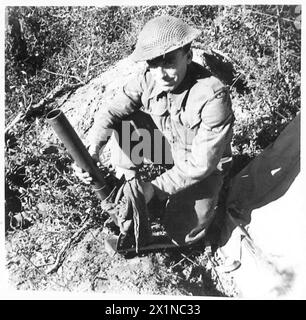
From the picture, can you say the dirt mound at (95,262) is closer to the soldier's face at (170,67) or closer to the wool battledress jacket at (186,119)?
the wool battledress jacket at (186,119)

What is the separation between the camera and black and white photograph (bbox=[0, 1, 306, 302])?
114 inches

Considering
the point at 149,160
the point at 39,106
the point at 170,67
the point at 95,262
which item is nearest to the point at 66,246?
the point at 95,262

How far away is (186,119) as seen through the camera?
9.11 feet

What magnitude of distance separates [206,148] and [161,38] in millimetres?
531

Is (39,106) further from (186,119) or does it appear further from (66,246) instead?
(186,119)

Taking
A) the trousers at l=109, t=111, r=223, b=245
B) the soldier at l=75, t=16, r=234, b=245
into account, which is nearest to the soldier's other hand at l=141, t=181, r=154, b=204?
the soldier at l=75, t=16, r=234, b=245

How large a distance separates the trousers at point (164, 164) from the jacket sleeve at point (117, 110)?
0.04 meters

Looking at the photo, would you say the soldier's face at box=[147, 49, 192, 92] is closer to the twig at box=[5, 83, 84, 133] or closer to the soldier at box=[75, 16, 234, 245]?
the soldier at box=[75, 16, 234, 245]

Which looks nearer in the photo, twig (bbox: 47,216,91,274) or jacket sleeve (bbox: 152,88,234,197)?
jacket sleeve (bbox: 152,88,234,197)

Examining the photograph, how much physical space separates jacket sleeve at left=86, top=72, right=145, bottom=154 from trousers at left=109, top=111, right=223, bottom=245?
0.14 ft

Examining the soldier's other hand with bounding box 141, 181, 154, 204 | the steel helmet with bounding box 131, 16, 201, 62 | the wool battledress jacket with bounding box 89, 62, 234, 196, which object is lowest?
the soldier's other hand with bounding box 141, 181, 154, 204

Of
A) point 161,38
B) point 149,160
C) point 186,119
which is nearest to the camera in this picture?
point 161,38

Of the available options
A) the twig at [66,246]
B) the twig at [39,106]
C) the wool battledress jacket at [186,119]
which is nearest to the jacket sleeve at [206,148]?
the wool battledress jacket at [186,119]
